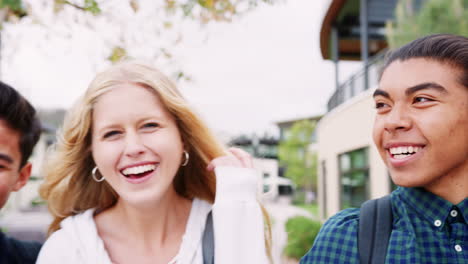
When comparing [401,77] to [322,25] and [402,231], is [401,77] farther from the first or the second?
[322,25]

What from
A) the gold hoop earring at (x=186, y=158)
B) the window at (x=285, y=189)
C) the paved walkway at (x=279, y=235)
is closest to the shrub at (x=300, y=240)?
the paved walkway at (x=279, y=235)

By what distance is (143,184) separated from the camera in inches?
84.4

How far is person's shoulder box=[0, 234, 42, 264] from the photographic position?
2309 millimetres

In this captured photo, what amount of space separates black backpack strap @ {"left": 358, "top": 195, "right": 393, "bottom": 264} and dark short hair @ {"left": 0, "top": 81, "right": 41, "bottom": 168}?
1639 millimetres

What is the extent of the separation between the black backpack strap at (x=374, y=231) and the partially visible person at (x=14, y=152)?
62.8 inches

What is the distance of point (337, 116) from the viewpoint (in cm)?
1383

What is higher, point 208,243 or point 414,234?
point 414,234

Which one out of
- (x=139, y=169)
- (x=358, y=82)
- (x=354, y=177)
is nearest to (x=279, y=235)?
(x=354, y=177)

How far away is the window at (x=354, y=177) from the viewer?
1211cm

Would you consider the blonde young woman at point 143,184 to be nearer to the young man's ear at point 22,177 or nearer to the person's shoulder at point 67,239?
the person's shoulder at point 67,239

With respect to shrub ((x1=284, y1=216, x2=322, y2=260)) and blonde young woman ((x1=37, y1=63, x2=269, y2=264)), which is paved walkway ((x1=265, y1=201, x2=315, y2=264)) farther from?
blonde young woman ((x1=37, y1=63, x2=269, y2=264))

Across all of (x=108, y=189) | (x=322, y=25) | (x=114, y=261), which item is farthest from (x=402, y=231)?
(x=322, y=25)

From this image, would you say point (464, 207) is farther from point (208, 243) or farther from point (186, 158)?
point (186, 158)

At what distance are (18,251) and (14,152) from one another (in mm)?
490
